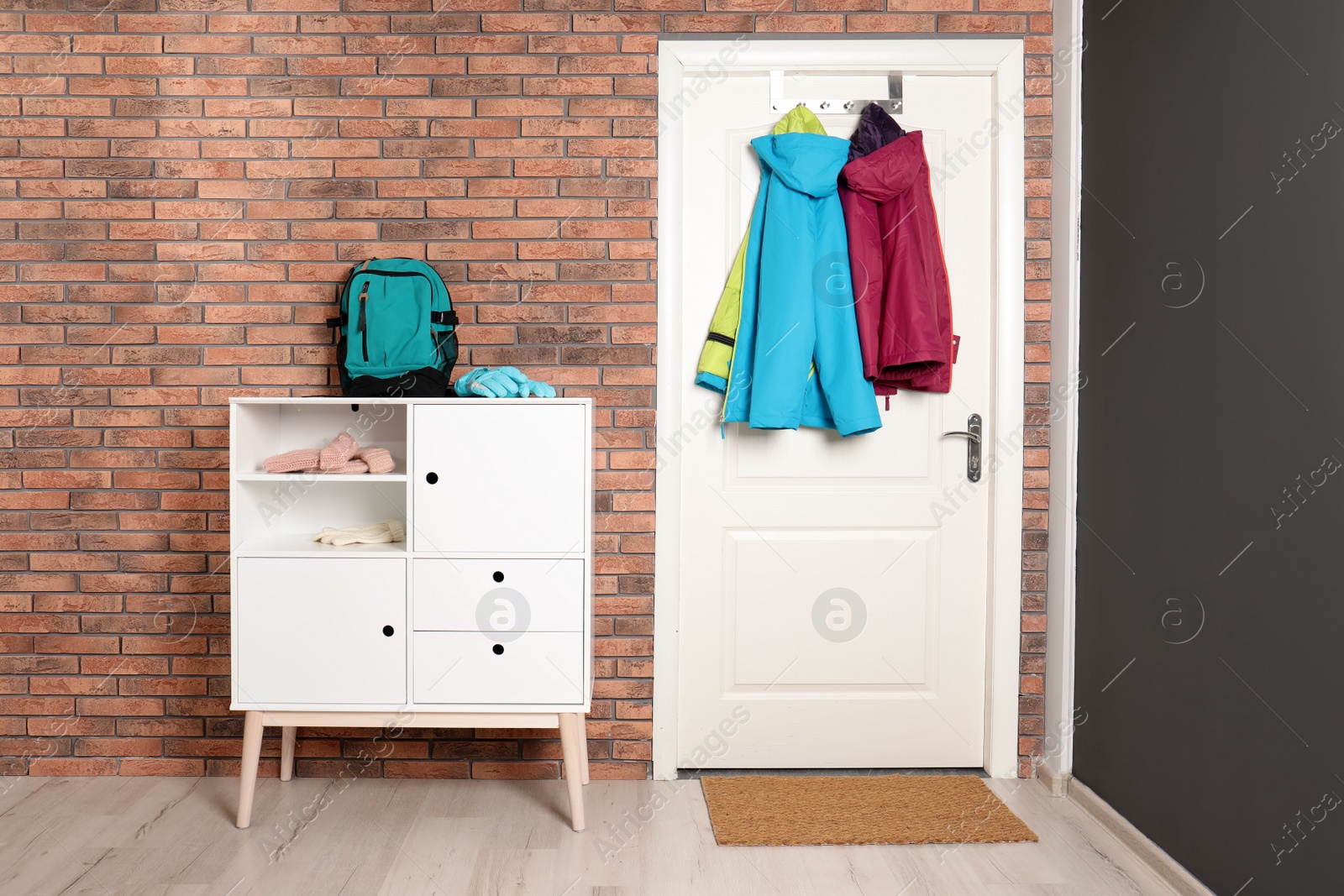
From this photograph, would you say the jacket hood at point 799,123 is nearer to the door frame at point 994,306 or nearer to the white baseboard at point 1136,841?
the door frame at point 994,306

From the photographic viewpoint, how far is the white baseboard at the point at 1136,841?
185cm

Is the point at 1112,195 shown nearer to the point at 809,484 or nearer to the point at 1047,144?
the point at 1047,144

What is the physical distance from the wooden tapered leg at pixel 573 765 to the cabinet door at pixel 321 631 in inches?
15.9

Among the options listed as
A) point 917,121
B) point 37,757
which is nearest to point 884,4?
point 917,121

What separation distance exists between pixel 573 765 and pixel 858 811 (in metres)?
0.77

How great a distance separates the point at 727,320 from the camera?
2.41m

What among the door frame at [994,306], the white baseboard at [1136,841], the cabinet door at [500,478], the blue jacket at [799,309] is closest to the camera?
the white baseboard at [1136,841]

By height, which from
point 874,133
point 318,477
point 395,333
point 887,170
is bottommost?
point 318,477

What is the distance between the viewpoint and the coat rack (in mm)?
2461

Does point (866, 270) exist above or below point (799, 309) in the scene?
above

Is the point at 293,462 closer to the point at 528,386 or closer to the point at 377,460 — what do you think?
the point at 377,460

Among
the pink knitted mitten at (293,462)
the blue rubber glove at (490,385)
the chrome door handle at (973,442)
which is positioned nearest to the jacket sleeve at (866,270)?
the chrome door handle at (973,442)

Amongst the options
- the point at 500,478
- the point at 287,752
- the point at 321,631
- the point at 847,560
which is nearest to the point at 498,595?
the point at 500,478

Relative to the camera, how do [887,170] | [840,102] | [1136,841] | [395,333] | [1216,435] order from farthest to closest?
[840,102] → [887,170] → [395,333] → [1136,841] → [1216,435]
